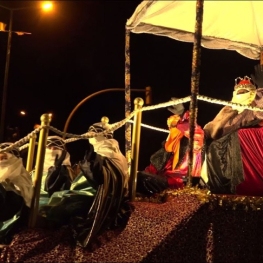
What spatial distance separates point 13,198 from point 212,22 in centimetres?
331

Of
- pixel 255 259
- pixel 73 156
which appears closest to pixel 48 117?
pixel 255 259

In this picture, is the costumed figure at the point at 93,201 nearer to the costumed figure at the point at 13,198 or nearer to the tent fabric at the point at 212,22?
the costumed figure at the point at 13,198

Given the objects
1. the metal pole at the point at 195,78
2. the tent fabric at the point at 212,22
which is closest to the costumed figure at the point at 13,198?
the metal pole at the point at 195,78

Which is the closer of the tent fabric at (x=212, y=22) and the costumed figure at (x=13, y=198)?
the costumed figure at (x=13, y=198)

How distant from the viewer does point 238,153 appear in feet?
14.9

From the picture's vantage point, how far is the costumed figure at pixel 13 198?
393cm

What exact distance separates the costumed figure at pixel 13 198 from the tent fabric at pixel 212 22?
213 cm

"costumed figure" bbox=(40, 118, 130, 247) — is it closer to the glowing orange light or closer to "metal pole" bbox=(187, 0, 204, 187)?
"metal pole" bbox=(187, 0, 204, 187)

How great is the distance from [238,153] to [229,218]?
3.10ft

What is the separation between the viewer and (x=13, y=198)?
398 centimetres

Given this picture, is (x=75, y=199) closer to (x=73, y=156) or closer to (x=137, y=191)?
(x=137, y=191)

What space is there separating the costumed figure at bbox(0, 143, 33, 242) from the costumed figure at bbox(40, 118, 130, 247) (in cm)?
19

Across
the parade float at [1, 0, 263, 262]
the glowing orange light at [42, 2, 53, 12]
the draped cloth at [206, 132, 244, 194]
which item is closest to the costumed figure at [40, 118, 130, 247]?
the parade float at [1, 0, 263, 262]

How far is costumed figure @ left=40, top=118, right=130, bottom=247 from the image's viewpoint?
3.92 metres
